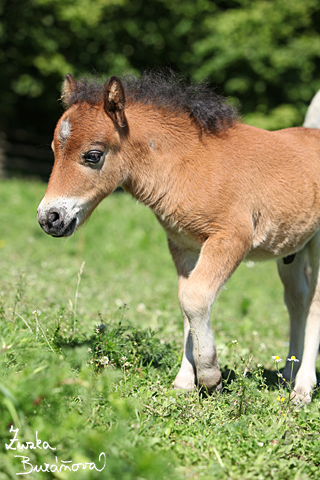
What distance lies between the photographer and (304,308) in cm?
490

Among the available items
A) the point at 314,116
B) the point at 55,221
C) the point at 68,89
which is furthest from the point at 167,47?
the point at 55,221

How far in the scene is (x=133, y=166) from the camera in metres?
3.72

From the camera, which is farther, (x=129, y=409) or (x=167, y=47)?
(x=167, y=47)

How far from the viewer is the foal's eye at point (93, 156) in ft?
11.2

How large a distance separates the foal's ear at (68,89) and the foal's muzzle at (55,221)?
3.21 ft

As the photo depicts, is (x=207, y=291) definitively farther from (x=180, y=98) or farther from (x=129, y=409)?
(x=180, y=98)

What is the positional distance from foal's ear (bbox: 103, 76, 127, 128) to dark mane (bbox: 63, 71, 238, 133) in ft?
1.08

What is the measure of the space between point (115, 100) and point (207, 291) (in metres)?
1.61

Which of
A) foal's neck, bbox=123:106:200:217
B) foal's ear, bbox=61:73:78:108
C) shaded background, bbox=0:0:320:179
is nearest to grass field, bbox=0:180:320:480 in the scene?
foal's neck, bbox=123:106:200:217

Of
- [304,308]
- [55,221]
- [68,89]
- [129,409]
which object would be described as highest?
[68,89]

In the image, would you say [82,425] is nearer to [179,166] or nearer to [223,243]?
[223,243]

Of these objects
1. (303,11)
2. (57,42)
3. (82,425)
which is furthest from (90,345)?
(303,11)

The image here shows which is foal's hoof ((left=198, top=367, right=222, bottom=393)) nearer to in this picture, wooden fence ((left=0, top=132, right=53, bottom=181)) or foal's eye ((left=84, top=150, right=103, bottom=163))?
foal's eye ((left=84, top=150, right=103, bottom=163))

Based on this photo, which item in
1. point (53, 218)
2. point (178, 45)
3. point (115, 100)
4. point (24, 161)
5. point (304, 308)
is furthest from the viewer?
point (178, 45)
